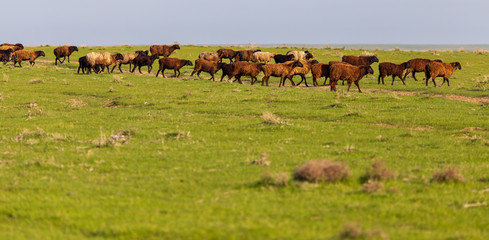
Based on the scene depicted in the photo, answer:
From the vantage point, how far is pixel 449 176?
8.88 metres

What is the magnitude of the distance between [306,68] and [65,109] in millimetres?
15238

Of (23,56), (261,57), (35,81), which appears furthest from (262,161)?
(23,56)

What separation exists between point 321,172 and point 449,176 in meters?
2.30

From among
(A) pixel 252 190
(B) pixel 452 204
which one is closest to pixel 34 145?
(A) pixel 252 190

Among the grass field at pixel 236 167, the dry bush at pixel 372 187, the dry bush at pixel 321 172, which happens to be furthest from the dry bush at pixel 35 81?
the dry bush at pixel 372 187

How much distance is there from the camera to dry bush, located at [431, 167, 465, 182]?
29.1 feet

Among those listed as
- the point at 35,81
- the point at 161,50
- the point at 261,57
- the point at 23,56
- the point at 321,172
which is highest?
the point at 161,50

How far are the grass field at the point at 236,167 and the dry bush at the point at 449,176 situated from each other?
0.31ft

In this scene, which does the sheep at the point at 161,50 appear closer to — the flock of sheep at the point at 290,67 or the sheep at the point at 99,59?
the flock of sheep at the point at 290,67

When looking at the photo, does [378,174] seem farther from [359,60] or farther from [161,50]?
[161,50]

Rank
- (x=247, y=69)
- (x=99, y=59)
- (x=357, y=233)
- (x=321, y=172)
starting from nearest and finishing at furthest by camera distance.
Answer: (x=357, y=233)
(x=321, y=172)
(x=247, y=69)
(x=99, y=59)

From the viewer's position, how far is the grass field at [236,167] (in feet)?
22.4

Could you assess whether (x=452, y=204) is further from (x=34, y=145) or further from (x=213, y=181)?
(x=34, y=145)

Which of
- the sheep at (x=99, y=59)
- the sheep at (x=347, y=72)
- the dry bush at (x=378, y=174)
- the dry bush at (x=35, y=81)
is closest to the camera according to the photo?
the dry bush at (x=378, y=174)
